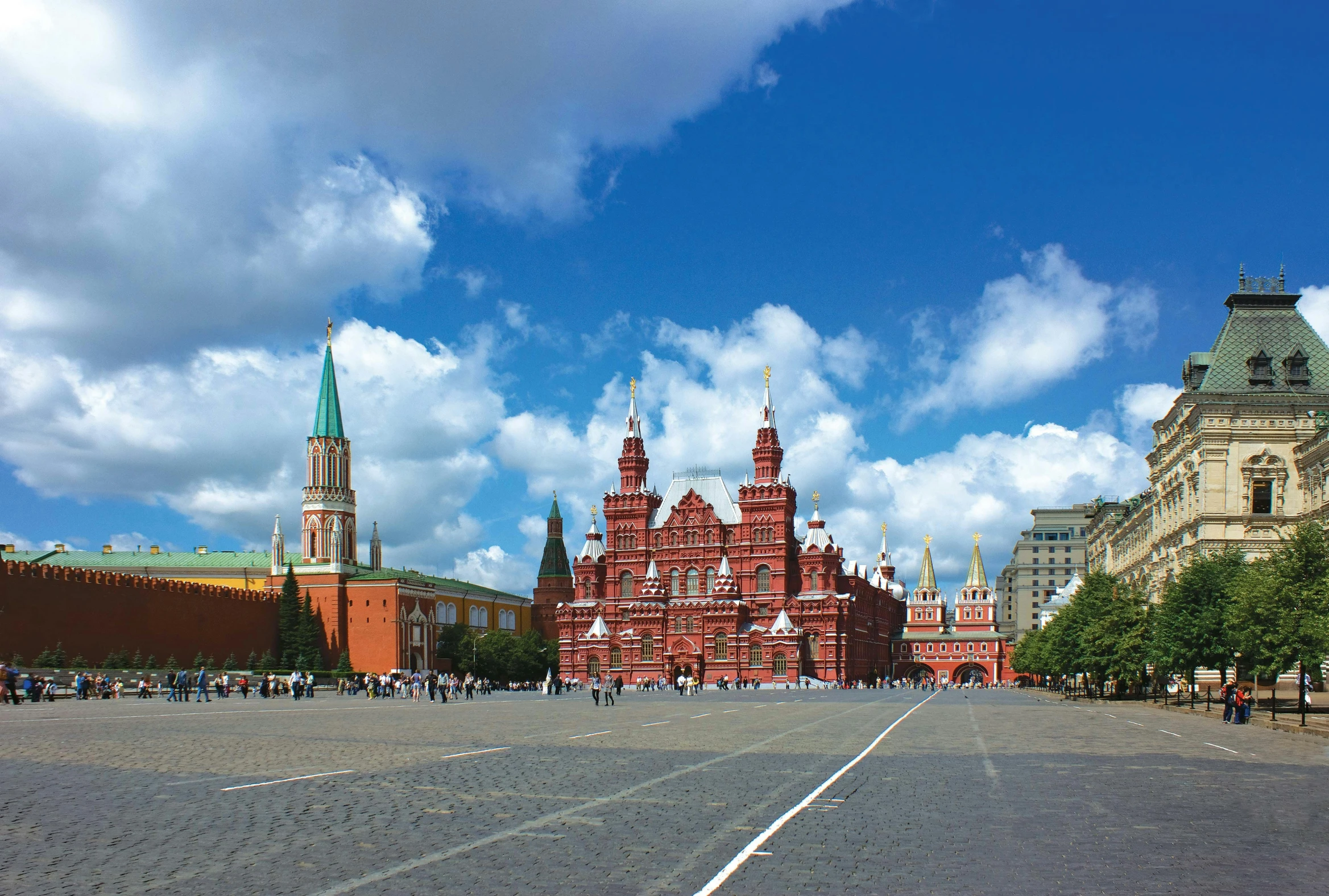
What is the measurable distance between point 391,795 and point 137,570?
139 meters

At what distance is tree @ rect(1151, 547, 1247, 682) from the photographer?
46938mm

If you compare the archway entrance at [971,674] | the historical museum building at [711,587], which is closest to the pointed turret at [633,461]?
the historical museum building at [711,587]

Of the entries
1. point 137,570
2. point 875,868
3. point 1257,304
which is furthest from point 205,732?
point 137,570

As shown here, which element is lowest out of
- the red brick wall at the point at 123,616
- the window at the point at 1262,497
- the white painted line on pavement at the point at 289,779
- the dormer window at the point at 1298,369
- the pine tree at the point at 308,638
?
the pine tree at the point at 308,638

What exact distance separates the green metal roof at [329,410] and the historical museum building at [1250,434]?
98365 millimetres

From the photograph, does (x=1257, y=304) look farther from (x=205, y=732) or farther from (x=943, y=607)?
(x=943, y=607)

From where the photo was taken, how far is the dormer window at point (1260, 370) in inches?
2379

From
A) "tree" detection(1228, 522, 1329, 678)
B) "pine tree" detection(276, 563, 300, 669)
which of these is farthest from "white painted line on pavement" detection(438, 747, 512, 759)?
"pine tree" detection(276, 563, 300, 669)

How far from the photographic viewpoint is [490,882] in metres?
9.84

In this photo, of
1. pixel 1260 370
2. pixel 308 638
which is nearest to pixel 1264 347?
pixel 1260 370

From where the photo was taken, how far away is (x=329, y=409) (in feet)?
449

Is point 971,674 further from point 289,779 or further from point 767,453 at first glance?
point 289,779

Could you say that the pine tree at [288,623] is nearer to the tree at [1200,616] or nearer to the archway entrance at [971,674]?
the tree at [1200,616]

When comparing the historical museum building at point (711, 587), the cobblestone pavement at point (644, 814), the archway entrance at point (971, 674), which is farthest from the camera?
the archway entrance at point (971, 674)
